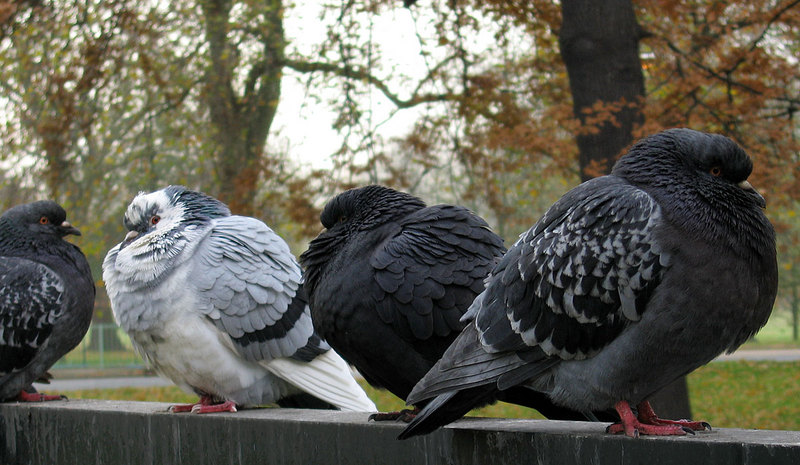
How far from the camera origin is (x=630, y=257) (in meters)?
2.58

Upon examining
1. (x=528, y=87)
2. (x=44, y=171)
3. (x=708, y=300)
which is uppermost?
(x=528, y=87)

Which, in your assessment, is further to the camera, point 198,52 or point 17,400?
point 198,52

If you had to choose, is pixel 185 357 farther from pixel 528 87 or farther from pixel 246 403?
pixel 528 87

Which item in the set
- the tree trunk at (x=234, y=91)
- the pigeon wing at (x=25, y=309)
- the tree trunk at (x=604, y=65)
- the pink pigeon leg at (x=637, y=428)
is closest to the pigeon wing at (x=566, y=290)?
the pink pigeon leg at (x=637, y=428)

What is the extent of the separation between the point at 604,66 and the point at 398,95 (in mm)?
4308

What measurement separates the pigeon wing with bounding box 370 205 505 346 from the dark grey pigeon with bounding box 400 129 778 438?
547mm

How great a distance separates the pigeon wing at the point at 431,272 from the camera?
343 centimetres

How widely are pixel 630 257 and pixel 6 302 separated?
11.7 ft

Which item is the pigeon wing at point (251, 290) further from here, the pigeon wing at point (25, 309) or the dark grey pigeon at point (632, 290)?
the dark grey pigeon at point (632, 290)

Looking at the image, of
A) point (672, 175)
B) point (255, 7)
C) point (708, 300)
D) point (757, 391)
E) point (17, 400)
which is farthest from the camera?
point (757, 391)

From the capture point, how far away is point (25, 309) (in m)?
4.84

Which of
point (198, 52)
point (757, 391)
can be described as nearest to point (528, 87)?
point (198, 52)

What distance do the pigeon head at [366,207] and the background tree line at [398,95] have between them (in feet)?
11.1

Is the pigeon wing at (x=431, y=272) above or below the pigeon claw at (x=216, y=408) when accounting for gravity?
above
